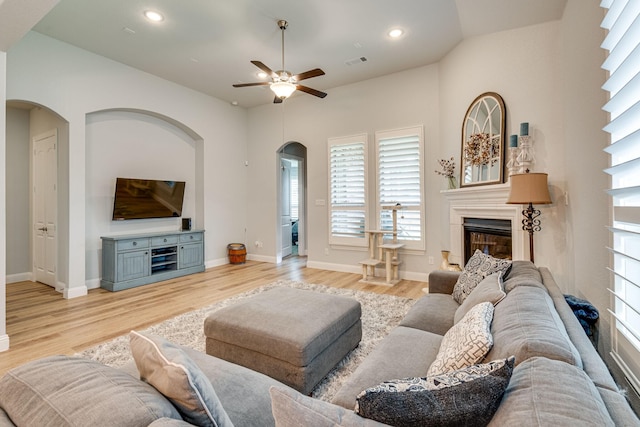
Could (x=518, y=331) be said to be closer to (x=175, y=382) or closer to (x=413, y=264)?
(x=175, y=382)

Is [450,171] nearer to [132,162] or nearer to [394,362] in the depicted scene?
[394,362]

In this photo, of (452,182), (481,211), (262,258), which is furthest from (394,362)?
(262,258)

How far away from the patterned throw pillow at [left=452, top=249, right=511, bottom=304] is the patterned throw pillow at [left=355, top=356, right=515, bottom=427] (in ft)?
5.67

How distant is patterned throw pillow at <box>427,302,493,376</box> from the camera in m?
1.20

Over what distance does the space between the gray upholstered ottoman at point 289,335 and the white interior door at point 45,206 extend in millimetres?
4096

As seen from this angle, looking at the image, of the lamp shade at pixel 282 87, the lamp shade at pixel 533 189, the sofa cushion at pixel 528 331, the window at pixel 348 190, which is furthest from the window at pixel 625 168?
the window at pixel 348 190

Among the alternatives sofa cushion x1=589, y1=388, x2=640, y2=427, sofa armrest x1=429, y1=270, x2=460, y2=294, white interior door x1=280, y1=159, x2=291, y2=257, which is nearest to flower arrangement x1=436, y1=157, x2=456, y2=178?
sofa armrest x1=429, y1=270, x2=460, y2=294

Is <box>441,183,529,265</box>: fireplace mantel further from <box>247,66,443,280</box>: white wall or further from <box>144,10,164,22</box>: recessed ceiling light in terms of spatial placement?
<box>144,10,164,22</box>: recessed ceiling light

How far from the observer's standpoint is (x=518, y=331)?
1.17 metres

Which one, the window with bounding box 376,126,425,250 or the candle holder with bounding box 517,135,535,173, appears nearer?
the candle holder with bounding box 517,135,535,173

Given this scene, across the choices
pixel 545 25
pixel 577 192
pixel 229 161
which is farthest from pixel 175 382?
pixel 229 161

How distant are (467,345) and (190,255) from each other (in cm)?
536

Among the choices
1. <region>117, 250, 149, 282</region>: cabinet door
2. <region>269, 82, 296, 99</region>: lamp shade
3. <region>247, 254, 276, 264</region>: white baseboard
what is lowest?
<region>247, 254, 276, 264</region>: white baseboard

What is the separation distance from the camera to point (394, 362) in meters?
1.55
